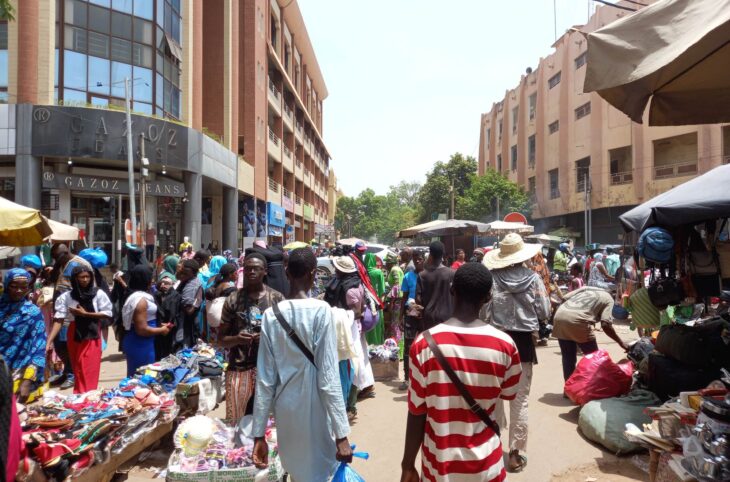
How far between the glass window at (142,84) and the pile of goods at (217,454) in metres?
19.0

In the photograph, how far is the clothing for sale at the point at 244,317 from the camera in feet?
11.8

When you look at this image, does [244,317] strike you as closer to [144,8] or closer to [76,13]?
[76,13]

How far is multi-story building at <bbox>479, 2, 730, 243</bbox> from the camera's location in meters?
26.5

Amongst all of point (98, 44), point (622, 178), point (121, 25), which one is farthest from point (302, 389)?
point (622, 178)

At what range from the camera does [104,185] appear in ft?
63.5

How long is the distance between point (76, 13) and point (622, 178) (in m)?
28.5

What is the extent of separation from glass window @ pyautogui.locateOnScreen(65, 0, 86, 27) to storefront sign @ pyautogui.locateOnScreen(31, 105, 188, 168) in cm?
339

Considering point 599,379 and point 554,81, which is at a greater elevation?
point 554,81

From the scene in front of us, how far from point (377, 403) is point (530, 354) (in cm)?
235

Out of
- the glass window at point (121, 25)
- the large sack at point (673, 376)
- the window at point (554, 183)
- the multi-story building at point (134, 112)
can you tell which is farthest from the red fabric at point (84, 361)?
the window at point (554, 183)

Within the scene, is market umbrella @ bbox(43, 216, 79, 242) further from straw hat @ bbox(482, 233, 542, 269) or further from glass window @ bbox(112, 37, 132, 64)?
glass window @ bbox(112, 37, 132, 64)

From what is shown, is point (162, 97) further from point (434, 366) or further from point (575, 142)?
point (575, 142)

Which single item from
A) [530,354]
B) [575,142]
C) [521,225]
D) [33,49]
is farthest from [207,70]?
[530,354]

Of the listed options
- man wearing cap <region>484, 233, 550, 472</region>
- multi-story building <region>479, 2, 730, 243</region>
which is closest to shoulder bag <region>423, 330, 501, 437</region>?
man wearing cap <region>484, 233, 550, 472</region>
